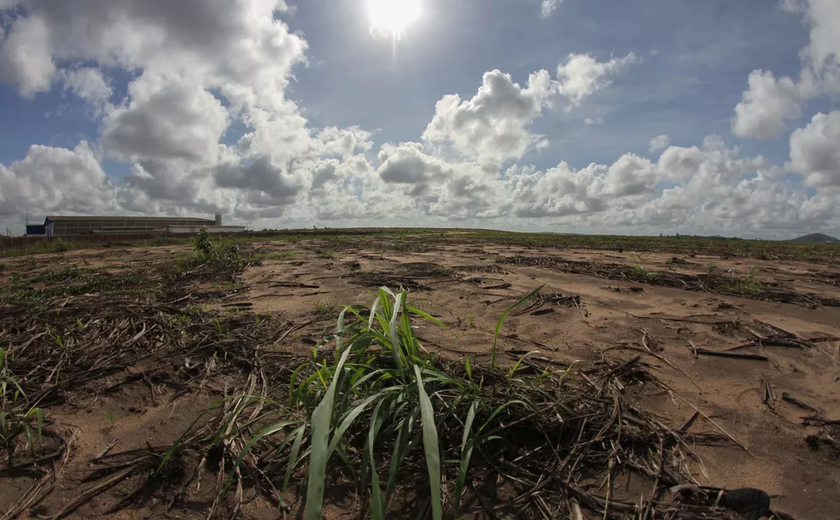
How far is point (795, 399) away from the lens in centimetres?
236

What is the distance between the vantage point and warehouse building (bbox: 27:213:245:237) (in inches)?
2173

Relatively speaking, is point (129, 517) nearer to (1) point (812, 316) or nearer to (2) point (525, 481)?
(2) point (525, 481)

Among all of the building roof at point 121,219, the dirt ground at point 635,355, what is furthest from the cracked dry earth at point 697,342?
the building roof at point 121,219

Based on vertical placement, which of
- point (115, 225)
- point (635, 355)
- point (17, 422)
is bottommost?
point (17, 422)

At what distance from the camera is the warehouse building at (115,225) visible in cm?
5519

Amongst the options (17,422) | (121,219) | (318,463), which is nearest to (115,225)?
(121,219)

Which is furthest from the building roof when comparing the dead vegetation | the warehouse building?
the dead vegetation

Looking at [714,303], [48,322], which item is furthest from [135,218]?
[714,303]

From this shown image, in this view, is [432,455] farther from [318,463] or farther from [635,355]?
[635,355]

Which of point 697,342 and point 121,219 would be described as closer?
point 697,342

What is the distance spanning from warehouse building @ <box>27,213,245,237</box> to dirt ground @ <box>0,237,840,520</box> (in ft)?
169

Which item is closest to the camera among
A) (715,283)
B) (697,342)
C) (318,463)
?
(318,463)

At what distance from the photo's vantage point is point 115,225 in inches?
2517

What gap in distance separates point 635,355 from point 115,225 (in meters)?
83.4
